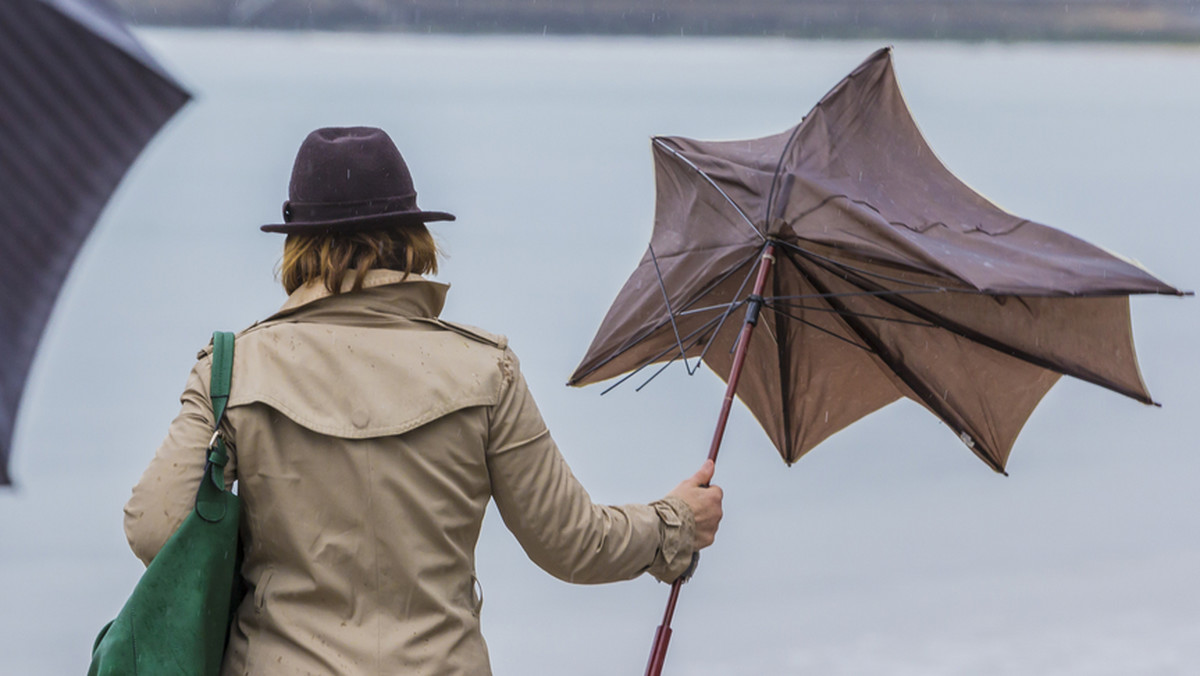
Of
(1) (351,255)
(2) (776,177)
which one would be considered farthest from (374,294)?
(2) (776,177)

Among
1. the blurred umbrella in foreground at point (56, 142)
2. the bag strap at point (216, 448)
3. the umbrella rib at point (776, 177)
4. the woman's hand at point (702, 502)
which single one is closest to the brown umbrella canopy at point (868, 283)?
the umbrella rib at point (776, 177)

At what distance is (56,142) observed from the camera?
61.1 inches

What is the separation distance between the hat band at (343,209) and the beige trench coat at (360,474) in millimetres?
91

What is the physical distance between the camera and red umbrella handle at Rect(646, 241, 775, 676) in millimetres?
2133

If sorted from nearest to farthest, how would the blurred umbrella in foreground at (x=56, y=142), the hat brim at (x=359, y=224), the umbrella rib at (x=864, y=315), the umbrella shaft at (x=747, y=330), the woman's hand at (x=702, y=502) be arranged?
the blurred umbrella in foreground at (x=56, y=142), the hat brim at (x=359, y=224), the woman's hand at (x=702, y=502), the umbrella shaft at (x=747, y=330), the umbrella rib at (x=864, y=315)

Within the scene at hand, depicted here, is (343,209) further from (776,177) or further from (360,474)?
(776,177)

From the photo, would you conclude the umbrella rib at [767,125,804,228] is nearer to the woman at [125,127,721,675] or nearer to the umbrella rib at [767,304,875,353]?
the umbrella rib at [767,304,875,353]

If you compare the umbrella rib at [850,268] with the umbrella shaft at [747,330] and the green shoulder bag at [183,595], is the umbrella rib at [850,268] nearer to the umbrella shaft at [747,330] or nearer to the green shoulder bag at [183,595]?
the umbrella shaft at [747,330]

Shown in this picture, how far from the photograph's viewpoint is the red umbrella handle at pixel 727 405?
84.0 inches

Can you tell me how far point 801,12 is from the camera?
730cm

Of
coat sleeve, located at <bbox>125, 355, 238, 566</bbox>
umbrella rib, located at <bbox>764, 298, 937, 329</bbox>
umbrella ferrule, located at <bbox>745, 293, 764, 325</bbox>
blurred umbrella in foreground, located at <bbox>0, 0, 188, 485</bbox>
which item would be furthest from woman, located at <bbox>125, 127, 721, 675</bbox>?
umbrella rib, located at <bbox>764, 298, 937, 329</bbox>

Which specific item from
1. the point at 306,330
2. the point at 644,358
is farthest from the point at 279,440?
the point at 644,358

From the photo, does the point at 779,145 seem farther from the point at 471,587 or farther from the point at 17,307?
the point at 17,307

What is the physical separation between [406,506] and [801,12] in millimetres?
6086
